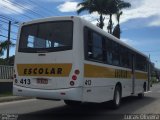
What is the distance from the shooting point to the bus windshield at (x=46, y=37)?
40.4ft

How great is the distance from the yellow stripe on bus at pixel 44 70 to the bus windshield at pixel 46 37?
539mm

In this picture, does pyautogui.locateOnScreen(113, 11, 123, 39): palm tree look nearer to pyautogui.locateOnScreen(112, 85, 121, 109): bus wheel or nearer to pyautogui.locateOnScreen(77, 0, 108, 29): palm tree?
pyautogui.locateOnScreen(77, 0, 108, 29): palm tree

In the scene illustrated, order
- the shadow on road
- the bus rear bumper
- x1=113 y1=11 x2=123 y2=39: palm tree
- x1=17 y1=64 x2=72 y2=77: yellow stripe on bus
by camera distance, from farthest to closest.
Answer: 1. x1=113 y1=11 x2=123 y2=39: palm tree
2. the shadow on road
3. x1=17 y1=64 x2=72 y2=77: yellow stripe on bus
4. the bus rear bumper

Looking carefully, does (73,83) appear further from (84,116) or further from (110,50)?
(110,50)

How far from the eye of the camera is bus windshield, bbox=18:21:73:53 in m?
12.3

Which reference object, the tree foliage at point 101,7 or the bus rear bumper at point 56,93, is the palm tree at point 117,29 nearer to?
the tree foliage at point 101,7

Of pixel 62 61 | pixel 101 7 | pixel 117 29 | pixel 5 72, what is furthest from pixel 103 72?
pixel 117 29

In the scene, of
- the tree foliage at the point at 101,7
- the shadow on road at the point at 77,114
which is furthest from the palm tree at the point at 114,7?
the shadow on road at the point at 77,114

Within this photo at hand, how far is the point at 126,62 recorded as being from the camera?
18500mm

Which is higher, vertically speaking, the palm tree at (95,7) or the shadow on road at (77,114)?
the palm tree at (95,7)

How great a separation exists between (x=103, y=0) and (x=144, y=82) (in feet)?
96.5

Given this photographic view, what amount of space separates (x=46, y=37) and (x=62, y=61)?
4.02 feet

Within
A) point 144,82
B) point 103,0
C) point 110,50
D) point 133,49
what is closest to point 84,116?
point 110,50

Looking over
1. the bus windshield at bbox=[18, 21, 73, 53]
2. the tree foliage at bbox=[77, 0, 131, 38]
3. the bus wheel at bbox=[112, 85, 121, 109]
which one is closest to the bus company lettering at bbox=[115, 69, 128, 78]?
the bus wheel at bbox=[112, 85, 121, 109]
